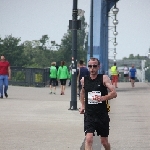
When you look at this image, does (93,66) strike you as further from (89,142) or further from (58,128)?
(58,128)

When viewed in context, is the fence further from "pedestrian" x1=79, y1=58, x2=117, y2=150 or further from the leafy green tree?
the leafy green tree

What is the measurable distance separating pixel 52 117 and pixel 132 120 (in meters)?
2.21

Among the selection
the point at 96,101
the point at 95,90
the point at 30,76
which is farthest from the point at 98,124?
the point at 30,76

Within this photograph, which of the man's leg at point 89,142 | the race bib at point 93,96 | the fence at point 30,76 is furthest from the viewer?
the fence at point 30,76

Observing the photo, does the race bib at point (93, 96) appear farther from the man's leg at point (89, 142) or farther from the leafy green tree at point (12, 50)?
the leafy green tree at point (12, 50)

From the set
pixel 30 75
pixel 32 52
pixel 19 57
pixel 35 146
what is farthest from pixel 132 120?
pixel 32 52

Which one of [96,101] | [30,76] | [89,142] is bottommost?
[89,142]

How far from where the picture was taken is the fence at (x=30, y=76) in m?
42.9

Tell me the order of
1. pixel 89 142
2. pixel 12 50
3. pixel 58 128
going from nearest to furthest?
pixel 89 142
pixel 58 128
pixel 12 50

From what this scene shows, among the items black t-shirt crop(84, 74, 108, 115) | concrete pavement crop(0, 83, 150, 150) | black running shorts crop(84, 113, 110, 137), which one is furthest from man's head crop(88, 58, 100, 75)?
concrete pavement crop(0, 83, 150, 150)

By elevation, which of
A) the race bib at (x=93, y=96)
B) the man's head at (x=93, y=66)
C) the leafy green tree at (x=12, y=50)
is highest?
the leafy green tree at (x=12, y=50)

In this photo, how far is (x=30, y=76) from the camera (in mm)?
43156

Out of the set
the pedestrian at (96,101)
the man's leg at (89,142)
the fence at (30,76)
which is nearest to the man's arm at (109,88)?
the pedestrian at (96,101)

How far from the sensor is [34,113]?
2014cm
